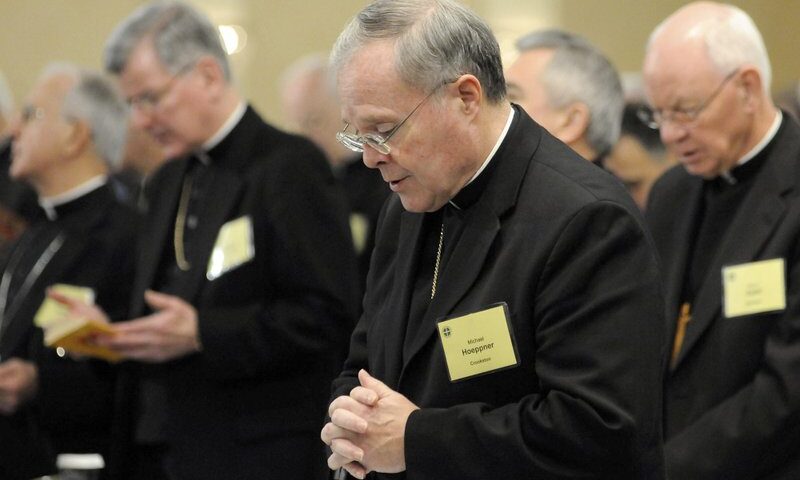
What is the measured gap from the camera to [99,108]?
4.45 meters

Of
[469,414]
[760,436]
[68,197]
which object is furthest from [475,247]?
[68,197]

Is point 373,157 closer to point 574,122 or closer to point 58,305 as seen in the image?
point 574,122

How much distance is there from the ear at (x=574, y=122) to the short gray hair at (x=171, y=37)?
1.15 metres

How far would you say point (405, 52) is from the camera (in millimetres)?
2080

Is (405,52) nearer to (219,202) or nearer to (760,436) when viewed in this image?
(760,436)

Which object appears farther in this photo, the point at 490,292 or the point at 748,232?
the point at 748,232

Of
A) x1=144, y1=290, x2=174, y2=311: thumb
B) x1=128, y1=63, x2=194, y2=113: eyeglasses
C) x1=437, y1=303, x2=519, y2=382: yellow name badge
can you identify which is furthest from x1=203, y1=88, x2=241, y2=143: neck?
x1=437, y1=303, x2=519, y2=382: yellow name badge

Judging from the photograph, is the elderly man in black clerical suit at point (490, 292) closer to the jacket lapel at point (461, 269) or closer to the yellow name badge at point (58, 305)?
the jacket lapel at point (461, 269)

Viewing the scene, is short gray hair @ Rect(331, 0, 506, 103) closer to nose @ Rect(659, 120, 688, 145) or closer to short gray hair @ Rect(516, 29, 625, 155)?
nose @ Rect(659, 120, 688, 145)

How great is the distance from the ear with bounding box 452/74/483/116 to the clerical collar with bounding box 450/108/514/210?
A: 0.09 metres

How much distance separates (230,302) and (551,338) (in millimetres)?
1750

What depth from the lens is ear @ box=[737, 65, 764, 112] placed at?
3.18 metres

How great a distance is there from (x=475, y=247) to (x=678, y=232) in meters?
1.26

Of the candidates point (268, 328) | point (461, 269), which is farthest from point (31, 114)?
point (461, 269)
